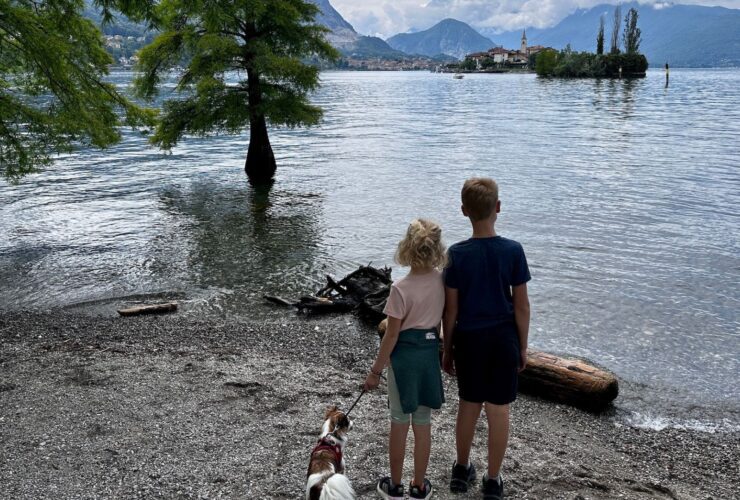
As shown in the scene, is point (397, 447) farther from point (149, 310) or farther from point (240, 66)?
point (240, 66)

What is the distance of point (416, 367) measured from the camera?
4.34 meters

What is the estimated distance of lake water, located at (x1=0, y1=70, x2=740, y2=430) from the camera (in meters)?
9.77

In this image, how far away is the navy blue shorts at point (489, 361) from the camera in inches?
174

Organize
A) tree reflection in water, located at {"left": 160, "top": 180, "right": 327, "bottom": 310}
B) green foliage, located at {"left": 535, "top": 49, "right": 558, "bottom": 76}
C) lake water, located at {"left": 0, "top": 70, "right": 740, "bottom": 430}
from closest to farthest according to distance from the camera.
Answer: lake water, located at {"left": 0, "top": 70, "right": 740, "bottom": 430} → tree reflection in water, located at {"left": 160, "top": 180, "right": 327, "bottom": 310} → green foliage, located at {"left": 535, "top": 49, "right": 558, "bottom": 76}

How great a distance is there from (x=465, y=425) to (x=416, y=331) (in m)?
1.05

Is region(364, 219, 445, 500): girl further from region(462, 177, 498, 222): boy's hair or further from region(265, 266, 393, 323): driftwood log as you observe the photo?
region(265, 266, 393, 323): driftwood log

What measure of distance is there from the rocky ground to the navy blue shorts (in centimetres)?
104

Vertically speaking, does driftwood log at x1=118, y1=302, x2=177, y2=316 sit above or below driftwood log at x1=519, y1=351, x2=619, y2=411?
below

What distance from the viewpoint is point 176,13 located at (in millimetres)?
22250

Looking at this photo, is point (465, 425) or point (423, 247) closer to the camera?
point (423, 247)

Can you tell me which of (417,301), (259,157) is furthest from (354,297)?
(259,157)

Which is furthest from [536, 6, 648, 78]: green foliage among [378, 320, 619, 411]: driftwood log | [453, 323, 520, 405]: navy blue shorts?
[453, 323, 520, 405]: navy blue shorts

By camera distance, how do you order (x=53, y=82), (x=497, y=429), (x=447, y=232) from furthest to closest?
(x=447, y=232) → (x=53, y=82) → (x=497, y=429)

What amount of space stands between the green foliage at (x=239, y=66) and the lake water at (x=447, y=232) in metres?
2.90
